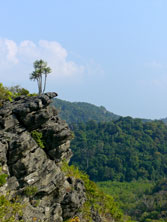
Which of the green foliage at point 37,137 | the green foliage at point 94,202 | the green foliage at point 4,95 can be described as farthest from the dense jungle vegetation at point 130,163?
the green foliage at point 4,95

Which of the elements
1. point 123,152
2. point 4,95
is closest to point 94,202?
point 4,95

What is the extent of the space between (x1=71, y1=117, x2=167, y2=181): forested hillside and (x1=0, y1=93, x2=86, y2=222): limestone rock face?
421 feet

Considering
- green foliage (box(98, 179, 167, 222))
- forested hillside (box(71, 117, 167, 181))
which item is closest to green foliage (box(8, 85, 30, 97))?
green foliage (box(98, 179, 167, 222))

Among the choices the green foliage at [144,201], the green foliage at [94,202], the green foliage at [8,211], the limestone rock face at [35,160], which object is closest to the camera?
the green foliage at [8,211]

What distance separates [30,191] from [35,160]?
2.96m

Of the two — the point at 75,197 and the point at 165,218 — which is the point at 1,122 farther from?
the point at 165,218

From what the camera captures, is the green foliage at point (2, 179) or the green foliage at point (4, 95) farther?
the green foliage at point (4, 95)

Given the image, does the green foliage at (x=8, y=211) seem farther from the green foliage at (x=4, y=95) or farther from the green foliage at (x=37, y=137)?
the green foliage at (x=4, y=95)

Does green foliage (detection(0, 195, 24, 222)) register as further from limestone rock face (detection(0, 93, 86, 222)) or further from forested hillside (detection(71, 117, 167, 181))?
forested hillside (detection(71, 117, 167, 181))

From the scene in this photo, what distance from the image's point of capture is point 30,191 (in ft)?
78.5

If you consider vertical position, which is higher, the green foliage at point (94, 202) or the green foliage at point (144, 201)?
the green foliage at point (94, 202)

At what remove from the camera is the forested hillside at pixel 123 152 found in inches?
6029

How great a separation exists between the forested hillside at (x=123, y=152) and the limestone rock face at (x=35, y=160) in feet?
421

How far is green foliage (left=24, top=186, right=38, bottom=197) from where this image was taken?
78.0 ft
